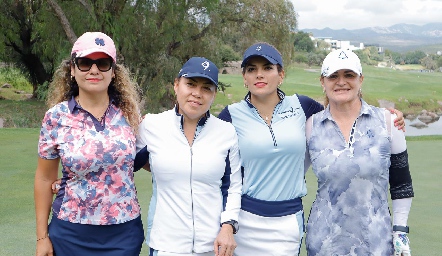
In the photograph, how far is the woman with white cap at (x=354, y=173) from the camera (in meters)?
2.51

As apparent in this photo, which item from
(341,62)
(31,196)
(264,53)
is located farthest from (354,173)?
(31,196)

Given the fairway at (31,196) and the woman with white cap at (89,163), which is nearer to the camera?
the woman with white cap at (89,163)

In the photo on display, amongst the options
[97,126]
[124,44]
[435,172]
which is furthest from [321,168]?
[124,44]

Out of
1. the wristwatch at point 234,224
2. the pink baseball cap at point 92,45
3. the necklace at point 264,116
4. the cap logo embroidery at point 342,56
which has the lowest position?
the wristwatch at point 234,224

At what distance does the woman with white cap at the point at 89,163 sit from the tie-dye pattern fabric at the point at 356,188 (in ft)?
2.94

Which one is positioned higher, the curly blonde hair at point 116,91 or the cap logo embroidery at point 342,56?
the cap logo embroidery at point 342,56

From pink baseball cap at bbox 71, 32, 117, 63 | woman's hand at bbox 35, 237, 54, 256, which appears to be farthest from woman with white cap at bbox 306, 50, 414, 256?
woman's hand at bbox 35, 237, 54, 256

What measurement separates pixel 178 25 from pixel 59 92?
48.3ft

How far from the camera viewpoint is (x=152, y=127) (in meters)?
2.53

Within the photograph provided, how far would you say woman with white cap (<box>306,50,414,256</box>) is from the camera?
251cm

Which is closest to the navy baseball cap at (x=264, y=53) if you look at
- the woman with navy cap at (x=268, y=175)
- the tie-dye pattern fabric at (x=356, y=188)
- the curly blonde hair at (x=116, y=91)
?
the woman with navy cap at (x=268, y=175)

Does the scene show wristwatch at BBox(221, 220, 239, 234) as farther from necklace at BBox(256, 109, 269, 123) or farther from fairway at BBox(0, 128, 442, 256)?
fairway at BBox(0, 128, 442, 256)

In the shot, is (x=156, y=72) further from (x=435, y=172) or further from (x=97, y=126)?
(x=97, y=126)

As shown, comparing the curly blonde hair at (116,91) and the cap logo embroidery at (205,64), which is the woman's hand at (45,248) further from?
the cap logo embroidery at (205,64)
